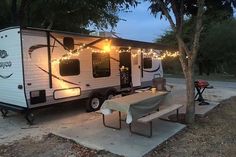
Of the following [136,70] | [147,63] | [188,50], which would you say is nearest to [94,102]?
[136,70]

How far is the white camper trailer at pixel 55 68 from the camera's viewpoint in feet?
26.9

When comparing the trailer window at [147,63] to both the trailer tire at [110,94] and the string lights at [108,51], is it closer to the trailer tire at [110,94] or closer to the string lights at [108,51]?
the string lights at [108,51]

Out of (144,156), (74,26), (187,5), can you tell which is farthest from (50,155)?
(74,26)

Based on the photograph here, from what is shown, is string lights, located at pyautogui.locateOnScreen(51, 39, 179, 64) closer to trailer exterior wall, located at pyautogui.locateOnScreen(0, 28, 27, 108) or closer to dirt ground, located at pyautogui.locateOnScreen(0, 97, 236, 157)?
trailer exterior wall, located at pyautogui.locateOnScreen(0, 28, 27, 108)

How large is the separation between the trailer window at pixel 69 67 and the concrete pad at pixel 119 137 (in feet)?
6.26

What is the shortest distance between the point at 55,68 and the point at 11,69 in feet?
3.98

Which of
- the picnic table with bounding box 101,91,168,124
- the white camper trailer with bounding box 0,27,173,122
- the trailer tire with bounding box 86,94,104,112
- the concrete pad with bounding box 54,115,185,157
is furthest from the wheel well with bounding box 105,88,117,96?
the picnic table with bounding box 101,91,168,124

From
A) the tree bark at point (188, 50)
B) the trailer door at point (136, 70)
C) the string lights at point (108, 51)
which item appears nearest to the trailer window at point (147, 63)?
the string lights at point (108, 51)

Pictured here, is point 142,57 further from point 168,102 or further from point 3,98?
point 3,98

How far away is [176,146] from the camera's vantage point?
6508 mm

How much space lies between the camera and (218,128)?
311 inches

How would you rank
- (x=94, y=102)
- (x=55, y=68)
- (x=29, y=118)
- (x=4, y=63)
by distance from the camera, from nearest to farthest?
(x=29, y=118) < (x=4, y=63) < (x=55, y=68) < (x=94, y=102)

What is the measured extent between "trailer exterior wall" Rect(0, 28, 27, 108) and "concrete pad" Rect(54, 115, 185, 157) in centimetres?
189

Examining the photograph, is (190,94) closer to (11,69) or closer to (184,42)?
(184,42)
